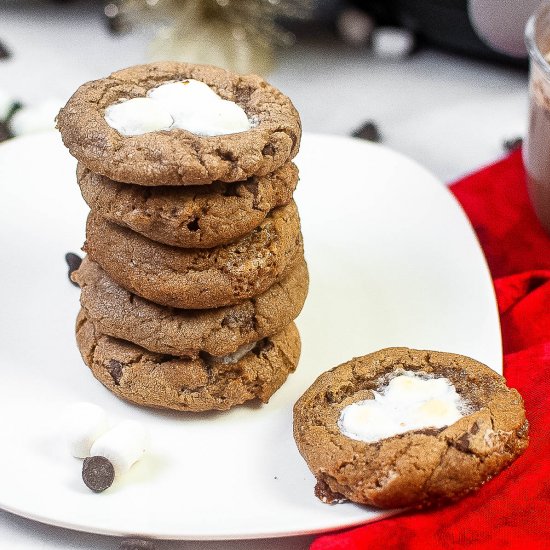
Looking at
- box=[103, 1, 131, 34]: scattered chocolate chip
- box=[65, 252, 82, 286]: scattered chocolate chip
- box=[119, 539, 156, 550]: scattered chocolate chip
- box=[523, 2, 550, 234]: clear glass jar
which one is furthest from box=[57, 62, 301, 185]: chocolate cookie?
box=[103, 1, 131, 34]: scattered chocolate chip

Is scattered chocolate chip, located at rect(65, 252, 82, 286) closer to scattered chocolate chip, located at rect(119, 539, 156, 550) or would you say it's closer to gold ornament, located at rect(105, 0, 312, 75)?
scattered chocolate chip, located at rect(119, 539, 156, 550)

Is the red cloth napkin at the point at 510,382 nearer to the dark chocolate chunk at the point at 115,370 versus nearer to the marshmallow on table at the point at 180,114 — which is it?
the dark chocolate chunk at the point at 115,370

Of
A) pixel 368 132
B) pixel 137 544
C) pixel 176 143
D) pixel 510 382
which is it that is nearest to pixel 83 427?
pixel 137 544

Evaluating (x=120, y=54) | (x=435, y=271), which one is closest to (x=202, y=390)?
(x=435, y=271)


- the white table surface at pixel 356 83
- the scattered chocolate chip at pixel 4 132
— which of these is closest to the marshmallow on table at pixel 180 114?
the scattered chocolate chip at pixel 4 132

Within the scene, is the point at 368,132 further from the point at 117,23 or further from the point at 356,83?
the point at 117,23
